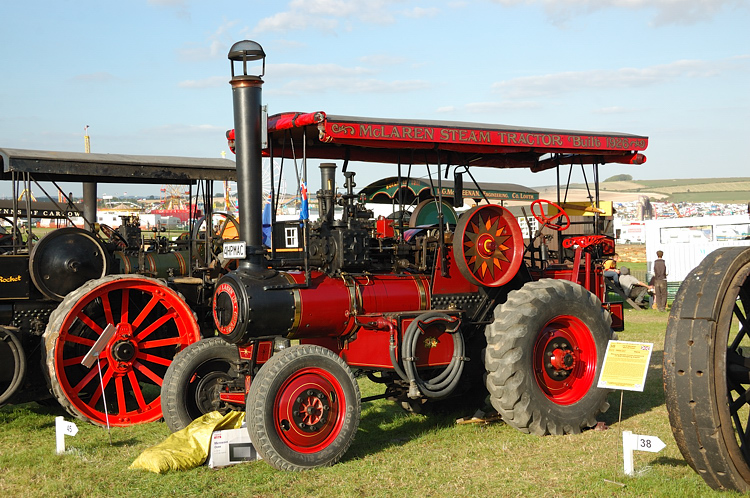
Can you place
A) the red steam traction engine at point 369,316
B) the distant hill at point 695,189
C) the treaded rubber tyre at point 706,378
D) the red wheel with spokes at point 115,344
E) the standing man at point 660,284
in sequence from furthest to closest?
1. the distant hill at point 695,189
2. the standing man at point 660,284
3. the red wheel with spokes at point 115,344
4. the red steam traction engine at point 369,316
5. the treaded rubber tyre at point 706,378

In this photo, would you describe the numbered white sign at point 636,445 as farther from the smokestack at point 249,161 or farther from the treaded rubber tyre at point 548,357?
→ the smokestack at point 249,161

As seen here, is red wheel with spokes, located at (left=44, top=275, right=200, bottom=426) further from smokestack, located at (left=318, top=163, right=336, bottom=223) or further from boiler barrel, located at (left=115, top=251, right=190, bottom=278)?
smokestack, located at (left=318, top=163, right=336, bottom=223)

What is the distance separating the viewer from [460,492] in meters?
4.68

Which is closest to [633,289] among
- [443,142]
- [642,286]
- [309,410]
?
[642,286]

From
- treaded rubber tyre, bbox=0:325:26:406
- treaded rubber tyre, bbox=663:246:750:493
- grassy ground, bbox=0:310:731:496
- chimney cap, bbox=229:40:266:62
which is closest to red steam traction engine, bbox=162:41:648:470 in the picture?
chimney cap, bbox=229:40:266:62

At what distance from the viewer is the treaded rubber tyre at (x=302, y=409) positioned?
5.00m

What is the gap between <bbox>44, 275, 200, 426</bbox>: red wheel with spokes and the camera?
21.1 ft

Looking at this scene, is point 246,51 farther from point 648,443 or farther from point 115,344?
point 648,443

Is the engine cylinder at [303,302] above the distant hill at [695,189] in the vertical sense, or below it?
below

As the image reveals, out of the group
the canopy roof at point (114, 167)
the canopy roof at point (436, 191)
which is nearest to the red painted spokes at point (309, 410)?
the canopy roof at point (114, 167)

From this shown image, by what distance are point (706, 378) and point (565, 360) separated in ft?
8.43

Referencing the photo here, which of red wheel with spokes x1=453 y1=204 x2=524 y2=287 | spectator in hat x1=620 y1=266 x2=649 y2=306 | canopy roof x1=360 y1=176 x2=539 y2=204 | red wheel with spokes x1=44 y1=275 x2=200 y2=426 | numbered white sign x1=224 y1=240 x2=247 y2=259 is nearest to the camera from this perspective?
numbered white sign x1=224 y1=240 x2=247 y2=259

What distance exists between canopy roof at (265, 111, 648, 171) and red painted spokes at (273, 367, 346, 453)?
1.73m

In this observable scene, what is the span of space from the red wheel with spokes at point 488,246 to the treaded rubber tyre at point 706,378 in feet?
7.73
